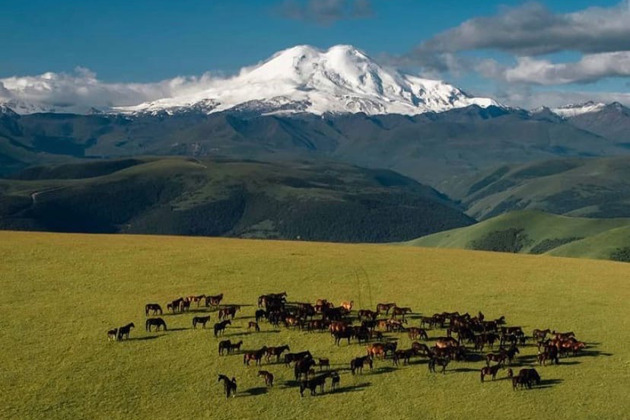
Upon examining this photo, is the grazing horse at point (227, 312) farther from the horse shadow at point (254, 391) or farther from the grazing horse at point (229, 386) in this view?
the grazing horse at point (229, 386)

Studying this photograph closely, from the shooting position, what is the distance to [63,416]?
126 ft

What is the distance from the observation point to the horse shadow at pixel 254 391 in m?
41.4

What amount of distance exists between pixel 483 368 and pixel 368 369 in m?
8.32

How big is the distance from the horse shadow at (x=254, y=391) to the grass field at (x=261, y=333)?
137mm

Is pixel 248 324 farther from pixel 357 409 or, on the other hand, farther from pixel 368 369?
pixel 357 409

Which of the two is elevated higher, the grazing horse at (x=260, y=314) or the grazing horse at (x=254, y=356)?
the grazing horse at (x=260, y=314)

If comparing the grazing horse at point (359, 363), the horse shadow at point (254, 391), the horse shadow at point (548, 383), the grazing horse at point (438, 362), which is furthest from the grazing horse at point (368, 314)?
the horse shadow at point (548, 383)

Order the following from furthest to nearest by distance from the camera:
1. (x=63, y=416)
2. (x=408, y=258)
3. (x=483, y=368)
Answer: (x=408, y=258), (x=483, y=368), (x=63, y=416)

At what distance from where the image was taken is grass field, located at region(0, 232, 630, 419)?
40.1 metres

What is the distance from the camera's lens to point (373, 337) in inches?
2058

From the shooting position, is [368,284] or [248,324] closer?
[248,324]

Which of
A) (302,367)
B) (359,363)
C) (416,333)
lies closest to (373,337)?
(416,333)

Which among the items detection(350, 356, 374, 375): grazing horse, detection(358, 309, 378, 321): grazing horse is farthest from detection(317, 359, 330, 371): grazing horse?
detection(358, 309, 378, 321): grazing horse

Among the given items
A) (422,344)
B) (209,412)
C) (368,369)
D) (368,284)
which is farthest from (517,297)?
(209,412)
